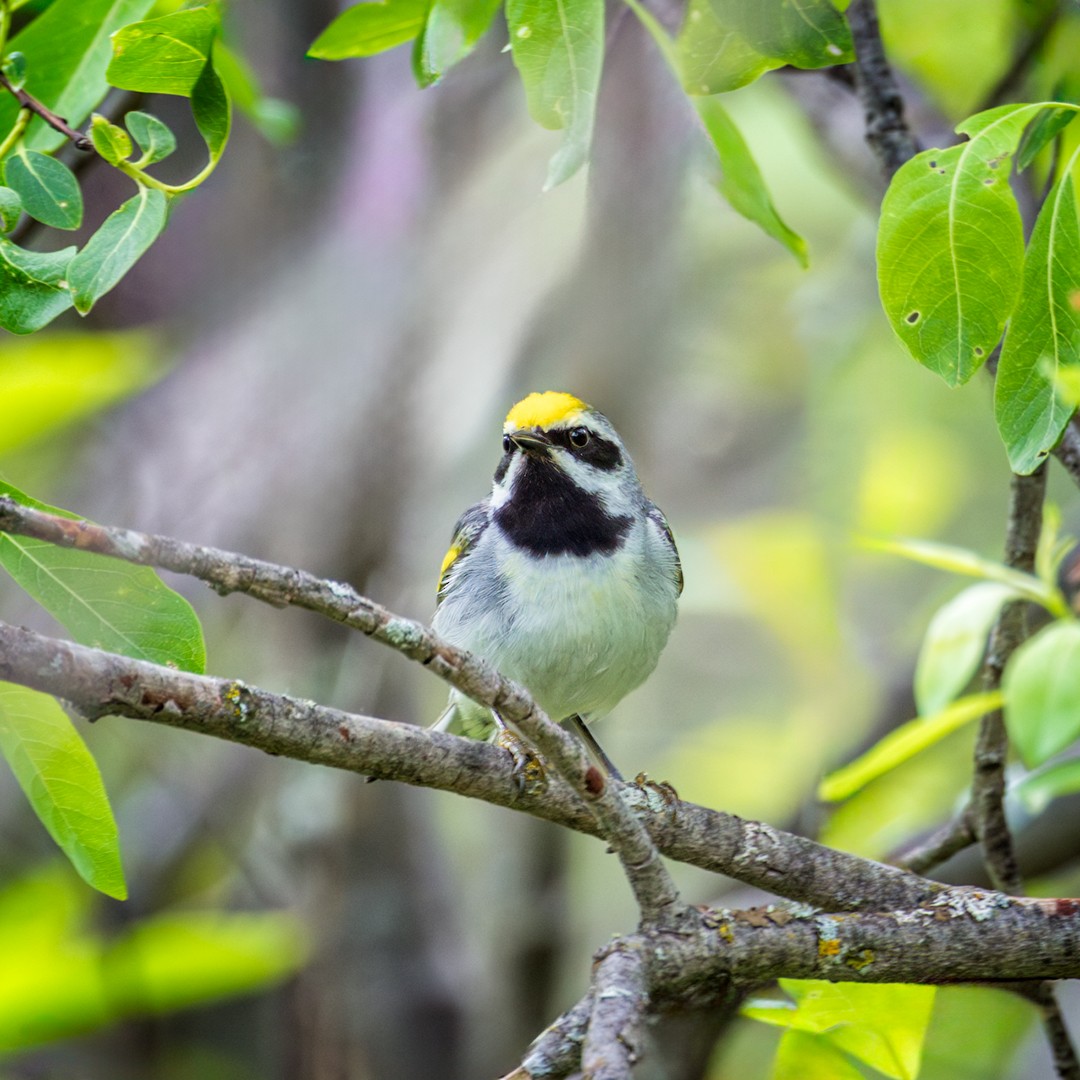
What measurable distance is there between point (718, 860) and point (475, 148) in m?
4.24

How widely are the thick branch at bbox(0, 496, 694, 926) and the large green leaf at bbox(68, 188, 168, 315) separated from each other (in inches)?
15.6

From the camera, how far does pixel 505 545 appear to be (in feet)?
12.2

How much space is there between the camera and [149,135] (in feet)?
6.34

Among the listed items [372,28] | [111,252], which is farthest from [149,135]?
[372,28]

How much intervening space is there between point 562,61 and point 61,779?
138 centimetres

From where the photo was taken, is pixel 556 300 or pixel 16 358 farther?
pixel 556 300

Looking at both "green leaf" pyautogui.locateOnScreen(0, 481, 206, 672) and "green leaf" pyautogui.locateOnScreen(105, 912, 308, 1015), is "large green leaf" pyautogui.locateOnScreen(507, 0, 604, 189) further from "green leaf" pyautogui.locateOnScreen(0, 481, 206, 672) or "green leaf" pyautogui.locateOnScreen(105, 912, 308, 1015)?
"green leaf" pyautogui.locateOnScreen(105, 912, 308, 1015)

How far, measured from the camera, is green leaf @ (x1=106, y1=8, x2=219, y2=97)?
6.25 ft

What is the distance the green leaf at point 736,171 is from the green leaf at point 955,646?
46.8 inches

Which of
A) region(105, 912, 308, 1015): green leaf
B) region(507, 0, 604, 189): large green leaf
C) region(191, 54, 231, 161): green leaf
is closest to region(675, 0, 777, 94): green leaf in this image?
region(507, 0, 604, 189): large green leaf

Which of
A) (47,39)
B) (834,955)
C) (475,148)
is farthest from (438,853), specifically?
(47,39)

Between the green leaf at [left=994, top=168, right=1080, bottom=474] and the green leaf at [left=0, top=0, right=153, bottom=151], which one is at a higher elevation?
the green leaf at [left=0, top=0, right=153, bottom=151]

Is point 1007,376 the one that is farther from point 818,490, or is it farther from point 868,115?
point 818,490

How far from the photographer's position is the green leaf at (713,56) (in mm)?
2129
